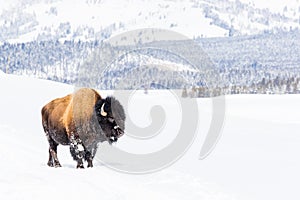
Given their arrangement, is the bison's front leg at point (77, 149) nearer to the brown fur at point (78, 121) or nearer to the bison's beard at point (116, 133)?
the brown fur at point (78, 121)

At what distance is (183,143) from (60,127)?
7349 millimetres

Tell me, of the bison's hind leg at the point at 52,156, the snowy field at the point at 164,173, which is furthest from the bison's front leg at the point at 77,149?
the bison's hind leg at the point at 52,156

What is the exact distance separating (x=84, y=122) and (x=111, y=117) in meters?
0.80

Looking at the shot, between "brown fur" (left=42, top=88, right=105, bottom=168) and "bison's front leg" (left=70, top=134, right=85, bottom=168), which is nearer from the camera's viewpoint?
"brown fur" (left=42, top=88, right=105, bottom=168)

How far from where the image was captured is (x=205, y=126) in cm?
2456

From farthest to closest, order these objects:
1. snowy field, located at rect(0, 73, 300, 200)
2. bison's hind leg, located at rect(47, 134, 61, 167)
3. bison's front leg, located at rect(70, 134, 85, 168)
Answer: bison's hind leg, located at rect(47, 134, 61, 167), bison's front leg, located at rect(70, 134, 85, 168), snowy field, located at rect(0, 73, 300, 200)

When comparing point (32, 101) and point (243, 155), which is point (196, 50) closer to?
point (243, 155)

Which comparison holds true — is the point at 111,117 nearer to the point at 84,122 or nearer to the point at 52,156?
the point at 84,122

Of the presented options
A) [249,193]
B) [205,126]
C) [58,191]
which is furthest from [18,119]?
[58,191]

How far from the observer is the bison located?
10.6 m

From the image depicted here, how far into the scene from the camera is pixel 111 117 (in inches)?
416

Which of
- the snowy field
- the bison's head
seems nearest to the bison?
the bison's head

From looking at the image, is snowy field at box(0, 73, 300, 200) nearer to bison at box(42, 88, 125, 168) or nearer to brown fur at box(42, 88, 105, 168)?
bison at box(42, 88, 125, 168)

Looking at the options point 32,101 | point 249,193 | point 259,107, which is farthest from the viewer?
point 259,107
